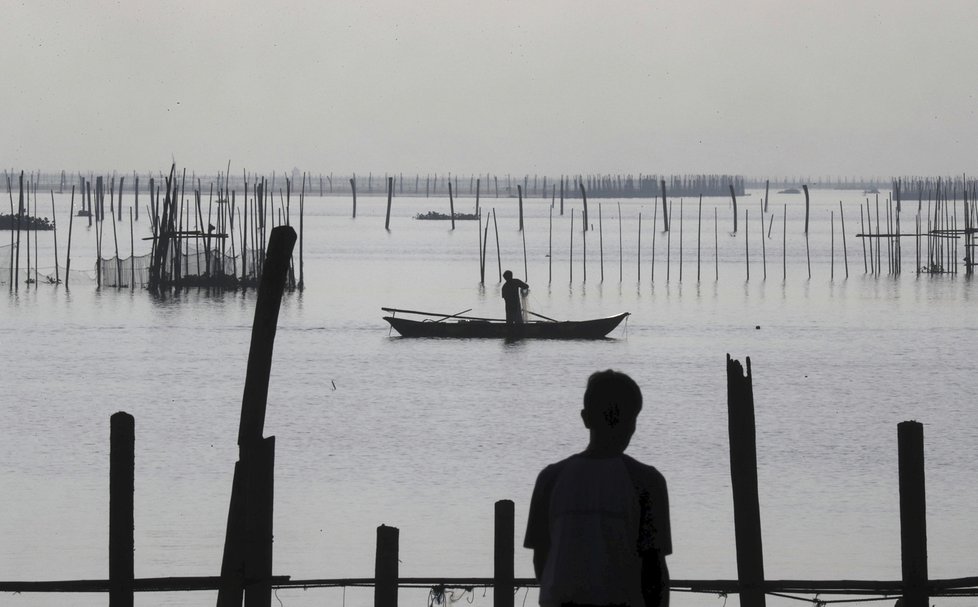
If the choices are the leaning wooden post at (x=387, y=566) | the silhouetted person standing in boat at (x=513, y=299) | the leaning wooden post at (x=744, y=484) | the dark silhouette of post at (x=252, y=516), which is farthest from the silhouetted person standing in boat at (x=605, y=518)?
the silhouetted person standing in boat at (x=513, y=299)

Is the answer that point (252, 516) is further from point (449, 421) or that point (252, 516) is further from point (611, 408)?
point (449, 421)

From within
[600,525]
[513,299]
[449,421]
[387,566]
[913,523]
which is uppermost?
[513,299]

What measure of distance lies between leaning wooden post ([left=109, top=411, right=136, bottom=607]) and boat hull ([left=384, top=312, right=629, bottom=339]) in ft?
83.5

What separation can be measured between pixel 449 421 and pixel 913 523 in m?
15.9

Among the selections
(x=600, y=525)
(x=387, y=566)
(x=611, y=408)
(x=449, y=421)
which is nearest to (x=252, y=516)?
(x=387, y=566)

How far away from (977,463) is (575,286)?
3331 cm

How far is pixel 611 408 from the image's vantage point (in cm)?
432

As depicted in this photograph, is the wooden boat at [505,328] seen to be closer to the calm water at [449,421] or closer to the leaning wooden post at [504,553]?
the calm water at [449,421]

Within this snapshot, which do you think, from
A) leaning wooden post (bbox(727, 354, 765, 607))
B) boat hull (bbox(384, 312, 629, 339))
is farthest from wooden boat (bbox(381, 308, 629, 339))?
leaning wooden post (bbox(727, 354, 765, 607))

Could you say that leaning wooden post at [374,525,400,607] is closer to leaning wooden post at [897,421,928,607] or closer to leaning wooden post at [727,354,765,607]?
leaning wooden post at [727,354,765,607]

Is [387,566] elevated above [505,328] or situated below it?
below

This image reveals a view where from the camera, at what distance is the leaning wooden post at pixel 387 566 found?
21.5 ft

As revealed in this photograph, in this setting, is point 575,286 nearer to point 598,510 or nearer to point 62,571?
point 62,571

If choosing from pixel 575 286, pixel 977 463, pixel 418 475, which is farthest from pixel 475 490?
pixel 575 286
